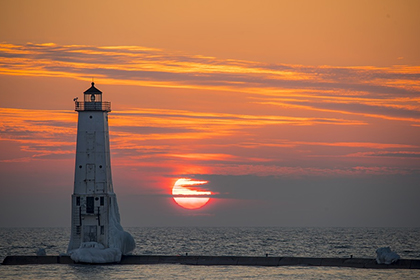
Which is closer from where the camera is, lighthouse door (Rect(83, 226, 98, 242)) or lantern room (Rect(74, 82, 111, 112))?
lighthouse door (Rect(83, 226, 98, 242))

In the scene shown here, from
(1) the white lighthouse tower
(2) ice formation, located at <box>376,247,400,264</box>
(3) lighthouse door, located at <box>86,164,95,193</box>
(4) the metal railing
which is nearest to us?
(2) ice formation, located at <box>376,247,400,264</box>

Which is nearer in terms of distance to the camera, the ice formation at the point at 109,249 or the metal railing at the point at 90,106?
the ice formation at the point at 109,249

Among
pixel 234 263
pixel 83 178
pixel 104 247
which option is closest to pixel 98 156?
pixel 83 178

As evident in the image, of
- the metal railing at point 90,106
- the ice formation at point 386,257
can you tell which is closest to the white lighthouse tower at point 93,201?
the metal railing at point 90,106

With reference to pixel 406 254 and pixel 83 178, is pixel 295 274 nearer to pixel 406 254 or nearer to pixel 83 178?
pixel 83 178

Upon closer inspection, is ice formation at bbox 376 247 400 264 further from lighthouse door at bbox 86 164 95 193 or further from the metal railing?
the metal railing

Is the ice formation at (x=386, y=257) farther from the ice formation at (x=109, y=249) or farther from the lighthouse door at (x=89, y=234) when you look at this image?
the lighthouse door at (x=89, y=234)

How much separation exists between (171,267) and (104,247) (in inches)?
261

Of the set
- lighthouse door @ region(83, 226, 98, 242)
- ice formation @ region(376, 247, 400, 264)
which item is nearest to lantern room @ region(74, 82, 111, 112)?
lighthouse door @ region(83, 226, 98, 242)

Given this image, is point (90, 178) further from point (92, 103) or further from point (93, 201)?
point (92, 103)

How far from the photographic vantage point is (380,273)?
64.2 metres

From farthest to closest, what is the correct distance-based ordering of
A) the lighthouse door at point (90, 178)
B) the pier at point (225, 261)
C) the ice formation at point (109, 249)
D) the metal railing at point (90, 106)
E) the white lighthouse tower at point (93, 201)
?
the metal railing at point (90, 106), the lighthouse door at point (90, 178), the white lighthouse tower at point (93, 201), the ice formation at point (109, 249), the pier at point (225, 261)

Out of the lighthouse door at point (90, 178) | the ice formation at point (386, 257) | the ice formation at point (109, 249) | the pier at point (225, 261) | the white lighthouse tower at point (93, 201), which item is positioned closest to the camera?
the ice formation at point (386, 257)

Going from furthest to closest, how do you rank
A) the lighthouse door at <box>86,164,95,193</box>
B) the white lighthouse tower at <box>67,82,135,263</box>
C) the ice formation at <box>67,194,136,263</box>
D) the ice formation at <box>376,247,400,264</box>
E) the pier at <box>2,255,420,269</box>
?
the lighthouse door at <box>86,164,95,193</box>
the white lighthouse tower at <box>67,82,135,263</box>
the ice formation at <box>67,194,136,263</box>
the pier at <box>2,255,420,269</box>
the ice formation at <box>376,247,400,264</box>
